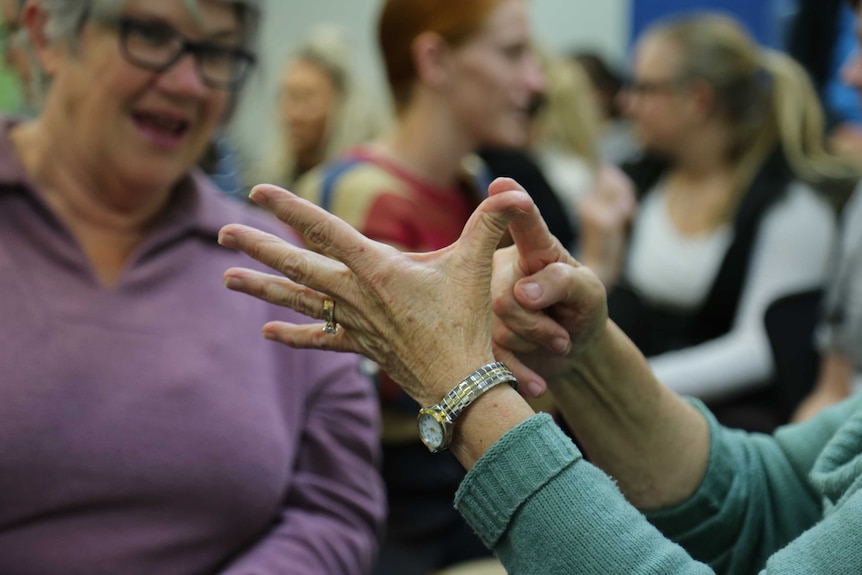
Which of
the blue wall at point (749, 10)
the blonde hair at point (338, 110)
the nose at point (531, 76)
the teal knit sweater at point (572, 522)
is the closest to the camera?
the teal knit sweater at point (572, 522)

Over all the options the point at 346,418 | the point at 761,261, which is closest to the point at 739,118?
the point at 761,261

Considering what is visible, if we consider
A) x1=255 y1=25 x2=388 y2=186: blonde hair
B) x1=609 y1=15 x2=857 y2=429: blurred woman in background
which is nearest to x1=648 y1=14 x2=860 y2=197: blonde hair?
x1=609 y1=15 x2=857 y2=429: blurred woman in background

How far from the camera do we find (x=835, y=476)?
3.14ft

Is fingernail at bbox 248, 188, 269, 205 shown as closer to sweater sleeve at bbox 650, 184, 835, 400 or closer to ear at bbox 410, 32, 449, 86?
ear at bbox 410, 32, 449, 86

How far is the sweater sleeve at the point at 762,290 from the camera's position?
2.21 metres

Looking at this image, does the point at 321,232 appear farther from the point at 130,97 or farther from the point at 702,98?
the point at 702,98

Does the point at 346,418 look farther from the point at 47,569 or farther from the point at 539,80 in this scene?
the point at 539,80

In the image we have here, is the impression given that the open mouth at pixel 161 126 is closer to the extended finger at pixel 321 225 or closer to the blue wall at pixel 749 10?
the extended finger at pixel 321 225

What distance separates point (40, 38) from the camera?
133cm

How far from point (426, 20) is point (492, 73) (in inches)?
7.2

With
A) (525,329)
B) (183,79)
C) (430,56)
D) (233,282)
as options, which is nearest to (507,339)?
(525,329)

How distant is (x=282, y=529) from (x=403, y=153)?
3.27 ft

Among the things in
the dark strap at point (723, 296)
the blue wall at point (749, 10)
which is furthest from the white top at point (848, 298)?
the blue wall at point (749, 10)

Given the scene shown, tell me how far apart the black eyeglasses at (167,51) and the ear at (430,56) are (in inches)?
26.2
